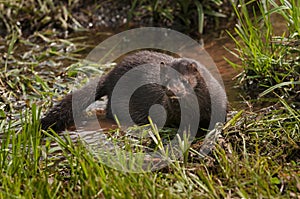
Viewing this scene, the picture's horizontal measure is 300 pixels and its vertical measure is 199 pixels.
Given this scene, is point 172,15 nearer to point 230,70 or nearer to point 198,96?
point 230,70

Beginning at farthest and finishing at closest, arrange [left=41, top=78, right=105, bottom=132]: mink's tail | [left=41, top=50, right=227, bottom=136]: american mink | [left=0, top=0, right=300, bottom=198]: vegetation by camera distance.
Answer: [left=41, top=78, right=105, bottom=132]: mink's tail → [left=41, top=50, right=227, bottom=136]: american mink → [left=0, top=0, right=300, bottom=198]: vegetation

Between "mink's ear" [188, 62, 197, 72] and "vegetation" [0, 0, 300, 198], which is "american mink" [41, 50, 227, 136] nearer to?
"mink's ear" [188, 62, 197, 72]

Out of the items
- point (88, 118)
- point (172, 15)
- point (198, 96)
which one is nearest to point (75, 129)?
point (88, 118)

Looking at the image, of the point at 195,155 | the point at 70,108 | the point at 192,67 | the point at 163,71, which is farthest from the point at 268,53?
the point at 70,108

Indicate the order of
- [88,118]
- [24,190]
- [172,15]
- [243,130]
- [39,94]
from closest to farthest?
[24,190], [243,130], [88,118], [39,94], [172,15]

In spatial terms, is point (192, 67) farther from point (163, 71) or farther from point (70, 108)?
point (70, 108)

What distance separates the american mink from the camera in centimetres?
438

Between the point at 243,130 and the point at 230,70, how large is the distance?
70.5 inches

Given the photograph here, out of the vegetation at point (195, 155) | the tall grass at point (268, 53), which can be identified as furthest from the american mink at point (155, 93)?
the tall grass at point (268, 53)

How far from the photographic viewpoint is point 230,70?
18.7ft

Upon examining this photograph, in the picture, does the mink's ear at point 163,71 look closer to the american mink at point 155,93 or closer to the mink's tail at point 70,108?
the american mink at point 155,93

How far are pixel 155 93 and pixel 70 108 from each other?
0.74 metres

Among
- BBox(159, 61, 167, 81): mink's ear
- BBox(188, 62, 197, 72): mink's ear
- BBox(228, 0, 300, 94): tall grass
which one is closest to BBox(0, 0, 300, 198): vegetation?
BBox(228, 0, 300, 94): tall grass

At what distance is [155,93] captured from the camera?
4.66 metres
